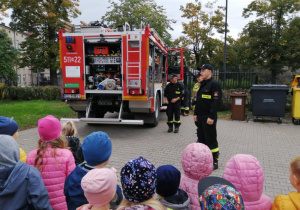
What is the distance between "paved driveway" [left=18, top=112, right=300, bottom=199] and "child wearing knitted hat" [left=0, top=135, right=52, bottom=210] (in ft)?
A: 9.58

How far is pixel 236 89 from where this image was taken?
40.4 ft

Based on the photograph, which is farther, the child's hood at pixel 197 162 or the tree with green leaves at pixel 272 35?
the tree with green leaves at pixel 272 35

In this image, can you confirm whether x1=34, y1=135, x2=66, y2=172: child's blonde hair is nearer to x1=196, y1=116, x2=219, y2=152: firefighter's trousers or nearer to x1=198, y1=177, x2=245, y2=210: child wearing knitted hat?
x1=198, y1=177, x2=245, y2=210: child wearing knitted hat

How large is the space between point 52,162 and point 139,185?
1.29 metres

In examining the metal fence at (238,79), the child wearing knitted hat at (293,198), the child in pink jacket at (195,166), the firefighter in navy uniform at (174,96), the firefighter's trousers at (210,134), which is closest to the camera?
the child wearing knitted hat at (293,198)

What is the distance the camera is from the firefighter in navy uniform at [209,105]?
15.1 ft

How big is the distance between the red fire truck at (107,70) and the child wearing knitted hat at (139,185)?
5196mm

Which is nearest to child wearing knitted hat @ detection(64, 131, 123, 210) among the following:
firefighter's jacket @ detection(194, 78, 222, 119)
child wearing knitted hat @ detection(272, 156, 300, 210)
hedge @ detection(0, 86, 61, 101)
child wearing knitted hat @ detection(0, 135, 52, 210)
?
child wearing knitted hat @ detection(0, 135, 52, 210)

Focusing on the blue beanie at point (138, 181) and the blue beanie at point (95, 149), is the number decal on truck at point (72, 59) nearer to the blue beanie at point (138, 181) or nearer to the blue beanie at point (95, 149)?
the blue beanie at point (95, 149)

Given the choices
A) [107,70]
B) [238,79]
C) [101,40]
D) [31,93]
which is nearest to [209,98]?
[101,40]

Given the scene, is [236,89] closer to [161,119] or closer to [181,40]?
[161,119]

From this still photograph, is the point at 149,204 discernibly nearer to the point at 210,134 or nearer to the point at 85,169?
the point at 85,169

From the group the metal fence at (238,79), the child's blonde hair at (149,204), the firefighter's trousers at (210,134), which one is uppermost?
the metal fence at (238,79)

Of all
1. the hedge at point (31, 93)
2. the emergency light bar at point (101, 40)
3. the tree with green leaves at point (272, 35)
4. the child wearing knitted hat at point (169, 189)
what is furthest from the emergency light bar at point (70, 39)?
the hedge at point (31, 93)
